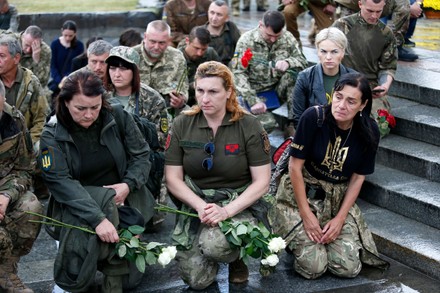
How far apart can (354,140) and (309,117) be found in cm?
39

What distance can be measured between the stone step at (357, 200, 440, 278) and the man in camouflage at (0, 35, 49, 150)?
3.08 metres

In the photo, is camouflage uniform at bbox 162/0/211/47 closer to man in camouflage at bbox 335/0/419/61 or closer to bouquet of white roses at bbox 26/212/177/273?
man in camouflage at bbox 335/0/419/61

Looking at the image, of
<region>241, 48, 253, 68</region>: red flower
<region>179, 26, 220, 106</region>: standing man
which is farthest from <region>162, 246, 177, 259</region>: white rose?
<region>179, 26, 220, 106</region>: standing man

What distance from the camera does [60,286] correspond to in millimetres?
5477

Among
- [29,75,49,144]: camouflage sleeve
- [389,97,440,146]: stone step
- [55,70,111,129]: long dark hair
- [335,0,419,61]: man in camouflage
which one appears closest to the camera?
[55,70,111,129]: long dark hair

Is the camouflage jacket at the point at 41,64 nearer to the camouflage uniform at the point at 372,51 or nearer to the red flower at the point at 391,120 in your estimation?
the camouflage uniform at the point at 372,51

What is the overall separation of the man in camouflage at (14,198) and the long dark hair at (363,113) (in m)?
2.27

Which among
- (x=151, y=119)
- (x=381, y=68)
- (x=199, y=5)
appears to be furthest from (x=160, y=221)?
(x=199, y=5)

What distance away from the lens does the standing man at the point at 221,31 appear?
9984 millimetres

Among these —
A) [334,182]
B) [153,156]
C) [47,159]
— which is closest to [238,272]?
[334,182]

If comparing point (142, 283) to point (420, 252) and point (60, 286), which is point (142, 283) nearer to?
point (60, 286)

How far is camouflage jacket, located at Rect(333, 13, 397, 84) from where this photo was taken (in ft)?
26.9

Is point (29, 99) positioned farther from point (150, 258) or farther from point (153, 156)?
point (150, 258)

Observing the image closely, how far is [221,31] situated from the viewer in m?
10.2
